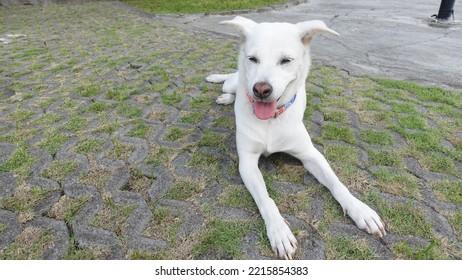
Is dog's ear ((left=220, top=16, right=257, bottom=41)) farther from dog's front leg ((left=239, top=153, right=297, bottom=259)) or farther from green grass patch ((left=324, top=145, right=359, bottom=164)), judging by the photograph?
green grass patch ((left=324, top=145, right=359, bottom=164))

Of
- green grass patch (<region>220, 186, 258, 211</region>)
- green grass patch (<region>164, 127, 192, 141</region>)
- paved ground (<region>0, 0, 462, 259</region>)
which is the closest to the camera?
paved ground (<region>0, 0, 462, 259</region>)

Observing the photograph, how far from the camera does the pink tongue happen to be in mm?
2600

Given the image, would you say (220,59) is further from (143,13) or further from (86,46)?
(143,13)

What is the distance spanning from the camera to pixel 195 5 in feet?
38.2

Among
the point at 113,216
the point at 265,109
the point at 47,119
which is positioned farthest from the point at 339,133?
the point at 47,119

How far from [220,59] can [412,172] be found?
4.09 m

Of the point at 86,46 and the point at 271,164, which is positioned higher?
the point at 86,46

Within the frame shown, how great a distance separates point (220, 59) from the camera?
6023mm

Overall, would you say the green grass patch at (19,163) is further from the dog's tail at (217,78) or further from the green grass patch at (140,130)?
the dog's tail at (217,78)

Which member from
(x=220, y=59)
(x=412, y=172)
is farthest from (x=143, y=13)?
(x=412, y=172)

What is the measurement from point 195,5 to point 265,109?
407 inches

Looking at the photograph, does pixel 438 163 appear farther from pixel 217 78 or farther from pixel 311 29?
pixel 217 78

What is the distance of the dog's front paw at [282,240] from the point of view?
2.11 m

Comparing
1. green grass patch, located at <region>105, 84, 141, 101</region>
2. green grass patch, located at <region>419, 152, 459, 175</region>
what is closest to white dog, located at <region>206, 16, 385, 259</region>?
green grass patch, located at <region>419, 152, 459, 175</region>
